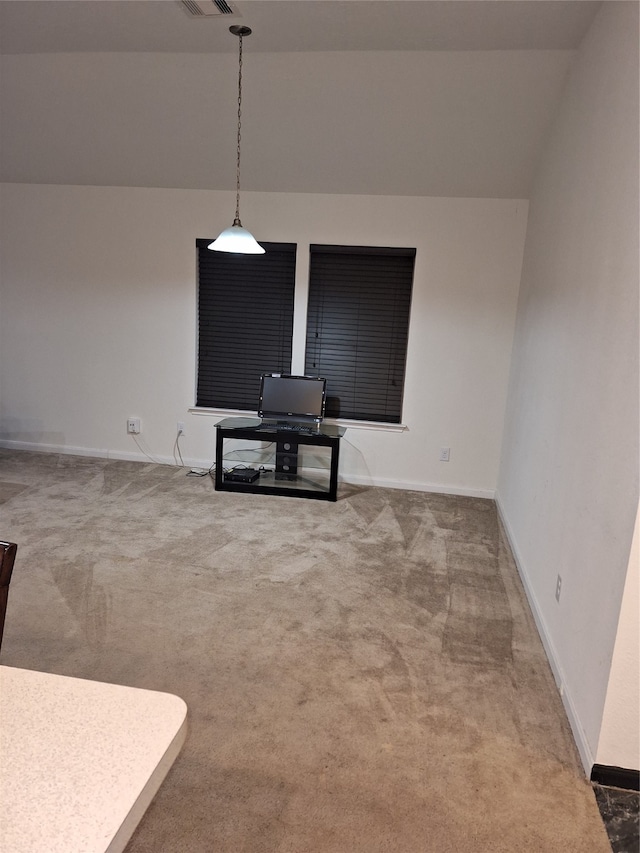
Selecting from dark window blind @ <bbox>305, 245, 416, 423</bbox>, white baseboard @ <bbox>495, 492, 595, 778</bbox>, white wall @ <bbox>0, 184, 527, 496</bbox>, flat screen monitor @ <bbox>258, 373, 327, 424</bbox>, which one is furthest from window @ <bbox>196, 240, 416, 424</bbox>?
white baseboard @ <bbox>495, 492, 595, 778</bbox>

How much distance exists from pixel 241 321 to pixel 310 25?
231 cm

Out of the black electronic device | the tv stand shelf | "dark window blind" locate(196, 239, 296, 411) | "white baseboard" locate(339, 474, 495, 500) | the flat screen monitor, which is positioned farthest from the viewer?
"dark window blind" locate(196, 239, 296, 411)

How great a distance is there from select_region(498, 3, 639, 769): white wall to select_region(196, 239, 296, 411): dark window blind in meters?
2.20

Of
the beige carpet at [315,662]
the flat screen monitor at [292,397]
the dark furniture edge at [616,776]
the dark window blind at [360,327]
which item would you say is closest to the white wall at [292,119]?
the dark window blind at [360,327]

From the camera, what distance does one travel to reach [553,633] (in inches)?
90.6

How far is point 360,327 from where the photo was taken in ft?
15.2

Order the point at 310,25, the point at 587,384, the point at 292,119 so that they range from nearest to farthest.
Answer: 1. the point at 587,384
2. the point at 310,25
3. the point at 292,119

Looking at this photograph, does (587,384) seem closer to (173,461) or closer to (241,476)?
(241,476)

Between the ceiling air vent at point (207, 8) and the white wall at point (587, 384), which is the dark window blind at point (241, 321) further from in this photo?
the white wall at point (587, 384)

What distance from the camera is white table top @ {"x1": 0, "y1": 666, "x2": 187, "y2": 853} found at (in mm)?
588

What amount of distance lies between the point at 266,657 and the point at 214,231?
360cm

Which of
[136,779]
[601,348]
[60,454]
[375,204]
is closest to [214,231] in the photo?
Answer: [375,204]

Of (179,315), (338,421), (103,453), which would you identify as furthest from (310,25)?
(103,453)

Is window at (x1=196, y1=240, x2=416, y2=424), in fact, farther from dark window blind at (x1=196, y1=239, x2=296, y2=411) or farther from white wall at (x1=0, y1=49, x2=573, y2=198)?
white wall at (x1=0, y1=49, x2=573, y2=198)
